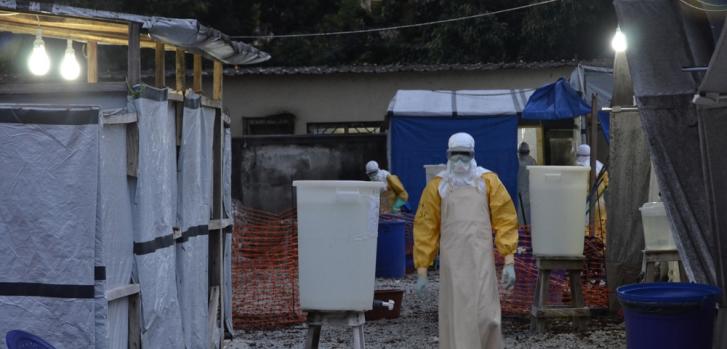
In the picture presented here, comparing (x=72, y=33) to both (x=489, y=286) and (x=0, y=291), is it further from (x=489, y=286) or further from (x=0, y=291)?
(x=489, y=286)

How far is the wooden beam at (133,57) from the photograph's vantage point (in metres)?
7.60

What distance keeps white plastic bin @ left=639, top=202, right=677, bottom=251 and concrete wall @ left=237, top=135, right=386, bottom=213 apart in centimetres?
1087

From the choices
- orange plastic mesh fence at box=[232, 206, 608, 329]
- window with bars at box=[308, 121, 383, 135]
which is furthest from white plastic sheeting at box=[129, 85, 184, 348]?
window with bars at box=[308, 121, 383, 135]

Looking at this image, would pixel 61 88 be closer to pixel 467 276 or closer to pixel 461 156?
pixel 461 156

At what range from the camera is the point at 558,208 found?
11.1 meters

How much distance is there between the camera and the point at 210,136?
31.8ft

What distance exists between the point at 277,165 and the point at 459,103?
147 inches

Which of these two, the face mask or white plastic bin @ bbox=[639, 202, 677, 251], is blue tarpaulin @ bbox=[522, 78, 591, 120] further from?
the face mask

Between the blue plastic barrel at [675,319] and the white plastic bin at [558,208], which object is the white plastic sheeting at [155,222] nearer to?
the blue plastic barrel at [675,319]

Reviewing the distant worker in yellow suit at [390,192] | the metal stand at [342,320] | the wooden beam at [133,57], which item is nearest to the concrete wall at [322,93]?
the distant worker in yellow suit at [390,192]

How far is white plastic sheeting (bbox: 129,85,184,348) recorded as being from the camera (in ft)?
24.8

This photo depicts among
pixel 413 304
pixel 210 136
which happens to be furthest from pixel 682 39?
pixel 413 304

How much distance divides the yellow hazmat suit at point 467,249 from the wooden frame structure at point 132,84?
201cm

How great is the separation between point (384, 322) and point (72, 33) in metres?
4.82
